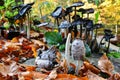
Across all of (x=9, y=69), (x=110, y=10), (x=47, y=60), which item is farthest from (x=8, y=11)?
(x=110, y=10)

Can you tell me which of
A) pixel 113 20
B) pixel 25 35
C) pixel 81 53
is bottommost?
pixel 113 20

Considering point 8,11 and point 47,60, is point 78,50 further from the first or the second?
point 8,11

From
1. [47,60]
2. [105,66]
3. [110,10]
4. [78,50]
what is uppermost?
[78,50]

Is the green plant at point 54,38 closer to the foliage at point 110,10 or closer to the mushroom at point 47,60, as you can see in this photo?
the mushroom at point 47,60

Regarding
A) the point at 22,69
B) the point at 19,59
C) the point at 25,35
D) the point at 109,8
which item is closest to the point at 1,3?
the point at 25,35

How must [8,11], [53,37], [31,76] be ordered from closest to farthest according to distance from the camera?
1. [31,76]
2. [53,37]
3. [8,11]

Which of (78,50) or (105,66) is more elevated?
(78,50)

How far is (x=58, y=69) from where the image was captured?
2.05m

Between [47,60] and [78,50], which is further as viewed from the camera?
[47,60]

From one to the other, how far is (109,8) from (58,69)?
679 cm

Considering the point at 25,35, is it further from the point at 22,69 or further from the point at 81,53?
the point at 81,53

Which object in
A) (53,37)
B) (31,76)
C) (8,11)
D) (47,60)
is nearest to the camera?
(31,76)

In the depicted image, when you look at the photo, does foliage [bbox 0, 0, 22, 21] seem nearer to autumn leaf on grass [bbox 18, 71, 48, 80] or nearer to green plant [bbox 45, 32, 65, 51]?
green plant [bbox 45, 32, 65, 51]

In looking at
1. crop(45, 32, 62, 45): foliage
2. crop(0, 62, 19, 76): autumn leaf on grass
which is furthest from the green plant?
crop(0, 62, 19, 76): autumn leaf on grass
